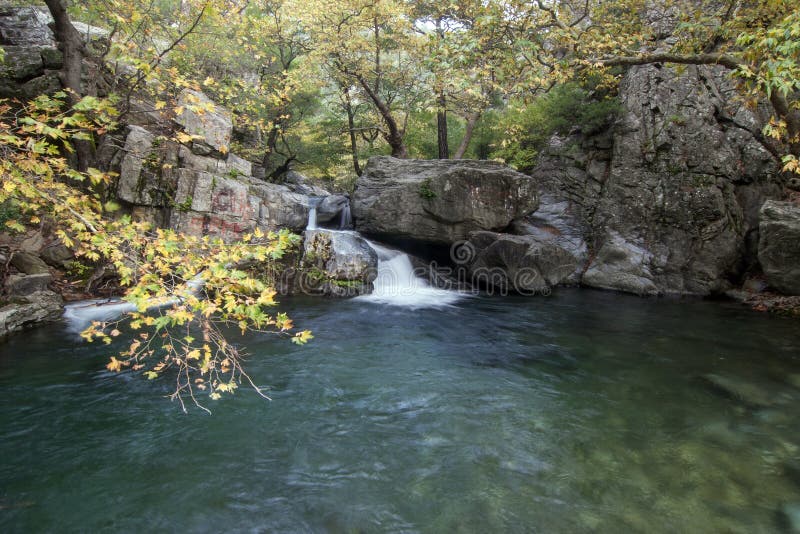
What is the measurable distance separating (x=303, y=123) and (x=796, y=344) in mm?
20002

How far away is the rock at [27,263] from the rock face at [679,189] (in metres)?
16.2

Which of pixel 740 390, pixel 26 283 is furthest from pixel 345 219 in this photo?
pixel 740 390

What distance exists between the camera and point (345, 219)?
55.8ft

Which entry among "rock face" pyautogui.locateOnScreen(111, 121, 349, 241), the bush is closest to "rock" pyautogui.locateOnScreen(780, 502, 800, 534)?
"rock face" pyautogui.locateOnScreen(111, 121, 349, 241)

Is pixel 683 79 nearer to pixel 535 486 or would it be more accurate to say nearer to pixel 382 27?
pixel 382 27

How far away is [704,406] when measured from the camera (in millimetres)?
5559

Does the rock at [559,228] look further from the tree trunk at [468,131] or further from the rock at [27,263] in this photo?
the rock at [27,263]

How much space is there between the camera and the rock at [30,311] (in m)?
7.75

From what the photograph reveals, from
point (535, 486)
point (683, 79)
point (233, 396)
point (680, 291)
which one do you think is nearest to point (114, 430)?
point (233, 396)

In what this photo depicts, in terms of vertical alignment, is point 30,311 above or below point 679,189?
below

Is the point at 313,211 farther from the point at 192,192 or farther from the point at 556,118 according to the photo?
the point at 556,118

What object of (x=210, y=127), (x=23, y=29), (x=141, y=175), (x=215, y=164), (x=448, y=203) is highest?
(x=23, y=29)

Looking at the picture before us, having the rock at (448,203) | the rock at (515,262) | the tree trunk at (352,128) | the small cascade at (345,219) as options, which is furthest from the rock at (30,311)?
the tree trunk at (352,128)

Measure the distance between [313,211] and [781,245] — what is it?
50.0 feet
